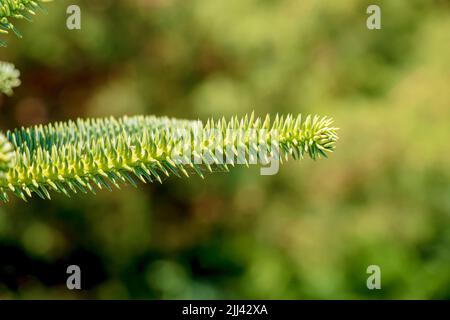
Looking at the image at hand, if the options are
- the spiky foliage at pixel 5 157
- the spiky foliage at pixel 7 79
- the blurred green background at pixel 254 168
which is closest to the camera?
the spiky foliage at pixel 5 157

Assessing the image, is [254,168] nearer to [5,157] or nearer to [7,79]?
[7,79]

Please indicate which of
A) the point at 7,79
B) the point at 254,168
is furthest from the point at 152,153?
the point at 254,168

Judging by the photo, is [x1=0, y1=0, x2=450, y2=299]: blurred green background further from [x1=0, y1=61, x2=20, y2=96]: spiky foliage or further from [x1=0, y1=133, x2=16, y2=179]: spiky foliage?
[x1=0, y1=133, x2=16, y2=179]: spiky foliage

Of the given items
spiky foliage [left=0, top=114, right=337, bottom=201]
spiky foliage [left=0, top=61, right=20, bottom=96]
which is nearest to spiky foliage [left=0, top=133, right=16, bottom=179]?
spiky foliage [left=0, top=114, right=337, bottom=201]

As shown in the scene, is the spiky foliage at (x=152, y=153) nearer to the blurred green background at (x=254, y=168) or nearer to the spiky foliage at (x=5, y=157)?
the spiky foliage at (x=5, y=157)

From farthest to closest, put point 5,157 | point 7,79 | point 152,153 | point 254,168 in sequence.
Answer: point 254,168
point 7,79
point 152,153
point 5,157

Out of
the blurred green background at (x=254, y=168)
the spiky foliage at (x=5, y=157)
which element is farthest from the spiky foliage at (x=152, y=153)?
the blurred green background at (x=254, y=168)

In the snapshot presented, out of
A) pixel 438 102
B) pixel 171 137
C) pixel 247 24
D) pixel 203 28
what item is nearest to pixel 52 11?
pixel 203 28

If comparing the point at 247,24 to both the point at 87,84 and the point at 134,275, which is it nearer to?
the point at 87,84
